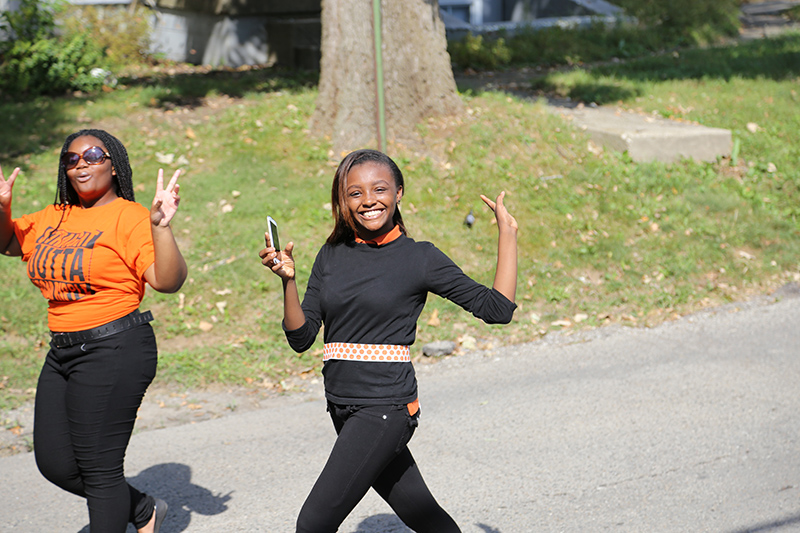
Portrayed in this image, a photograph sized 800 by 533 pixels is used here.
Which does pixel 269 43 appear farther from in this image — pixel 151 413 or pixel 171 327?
pixel 151 413

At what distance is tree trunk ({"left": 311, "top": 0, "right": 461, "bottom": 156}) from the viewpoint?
9578 mm

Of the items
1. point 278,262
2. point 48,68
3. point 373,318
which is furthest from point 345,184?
point 48,68

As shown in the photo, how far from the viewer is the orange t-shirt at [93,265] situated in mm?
3324

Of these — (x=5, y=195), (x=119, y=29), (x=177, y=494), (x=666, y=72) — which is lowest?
(x=177, y=494)

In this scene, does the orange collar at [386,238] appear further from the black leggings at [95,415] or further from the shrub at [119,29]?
the shrub at [119,29]

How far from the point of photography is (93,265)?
3.31m

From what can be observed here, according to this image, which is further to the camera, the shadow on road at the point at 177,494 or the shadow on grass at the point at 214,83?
the shadow on grass at the point at 214,83

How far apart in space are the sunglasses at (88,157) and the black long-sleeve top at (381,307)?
4.05 feet

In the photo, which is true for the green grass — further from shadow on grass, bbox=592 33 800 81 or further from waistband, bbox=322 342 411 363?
waistband, bbox=322 342 411 363

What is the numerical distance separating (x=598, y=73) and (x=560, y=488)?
1128cm

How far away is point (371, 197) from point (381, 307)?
1.37ft

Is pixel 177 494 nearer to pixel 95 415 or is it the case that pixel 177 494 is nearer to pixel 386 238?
pixel 95 415

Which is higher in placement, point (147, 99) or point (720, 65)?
point (720, 65)

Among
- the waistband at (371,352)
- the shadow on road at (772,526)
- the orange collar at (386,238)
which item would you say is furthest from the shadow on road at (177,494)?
the shadow on road at (772,526)
